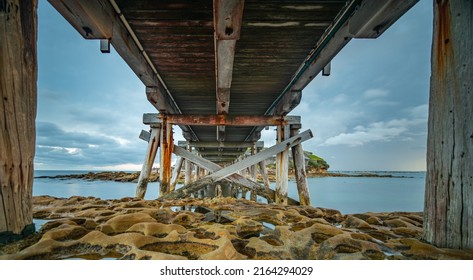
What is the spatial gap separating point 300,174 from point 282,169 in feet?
1.58

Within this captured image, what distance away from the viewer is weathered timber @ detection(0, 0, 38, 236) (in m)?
1.60

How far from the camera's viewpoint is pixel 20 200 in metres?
1.71

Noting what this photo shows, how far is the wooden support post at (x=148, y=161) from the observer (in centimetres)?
520

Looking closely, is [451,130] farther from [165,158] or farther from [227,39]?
[165,158]

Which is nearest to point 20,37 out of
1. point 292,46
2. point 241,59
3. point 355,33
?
point 241,59

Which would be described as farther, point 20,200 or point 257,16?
point 257,16

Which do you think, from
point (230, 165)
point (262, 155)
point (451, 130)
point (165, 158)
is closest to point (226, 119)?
point (230, 165)

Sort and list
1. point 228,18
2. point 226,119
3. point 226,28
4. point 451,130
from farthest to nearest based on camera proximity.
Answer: point 226,119
point 226,28
point 228,18
point 451,130

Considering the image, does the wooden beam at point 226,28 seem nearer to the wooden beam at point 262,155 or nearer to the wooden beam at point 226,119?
the wooden beam at point 226,119

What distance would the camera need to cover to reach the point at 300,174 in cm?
549

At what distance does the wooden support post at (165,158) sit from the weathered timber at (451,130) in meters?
4.95

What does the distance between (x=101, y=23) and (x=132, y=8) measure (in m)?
0.42

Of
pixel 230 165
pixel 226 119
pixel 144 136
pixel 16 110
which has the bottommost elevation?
pixel 230 165

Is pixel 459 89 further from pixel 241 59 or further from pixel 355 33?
pixel 241 59
